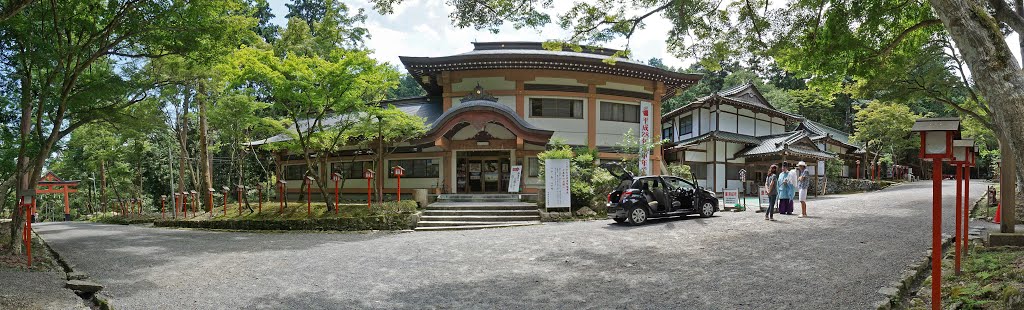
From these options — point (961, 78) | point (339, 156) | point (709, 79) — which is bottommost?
point (339, 156)

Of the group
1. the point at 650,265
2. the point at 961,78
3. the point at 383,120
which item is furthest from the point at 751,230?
the point at 383,120

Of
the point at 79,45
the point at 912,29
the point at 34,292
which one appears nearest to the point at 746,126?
the point at 912,29

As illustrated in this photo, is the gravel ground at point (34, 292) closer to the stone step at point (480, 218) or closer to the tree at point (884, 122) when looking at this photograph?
the stone step at point (480, 218)

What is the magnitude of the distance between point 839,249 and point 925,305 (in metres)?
2.70

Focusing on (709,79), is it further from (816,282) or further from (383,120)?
(816,282)

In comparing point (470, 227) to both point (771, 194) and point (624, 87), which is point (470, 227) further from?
point (624, 87)

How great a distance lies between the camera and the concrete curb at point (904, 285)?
173 inches

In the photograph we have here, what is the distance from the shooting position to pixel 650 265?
637 cm

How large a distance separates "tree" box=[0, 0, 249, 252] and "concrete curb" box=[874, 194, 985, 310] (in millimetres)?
10688

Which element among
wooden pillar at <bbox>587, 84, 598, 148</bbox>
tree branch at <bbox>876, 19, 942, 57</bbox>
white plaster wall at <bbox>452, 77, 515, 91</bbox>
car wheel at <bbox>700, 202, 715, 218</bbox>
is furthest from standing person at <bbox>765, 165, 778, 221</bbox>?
white plaster wall at <bbox>452, 77, 515, 91</bbox>

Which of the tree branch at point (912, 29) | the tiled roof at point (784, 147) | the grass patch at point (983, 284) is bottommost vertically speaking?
the grass patch at point (983, 284)

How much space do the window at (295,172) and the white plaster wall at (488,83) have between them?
8410 mm

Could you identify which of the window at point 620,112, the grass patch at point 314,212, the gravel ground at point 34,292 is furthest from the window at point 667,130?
the gravel ground at point 34,292

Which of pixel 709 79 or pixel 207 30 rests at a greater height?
pixel 709 79
